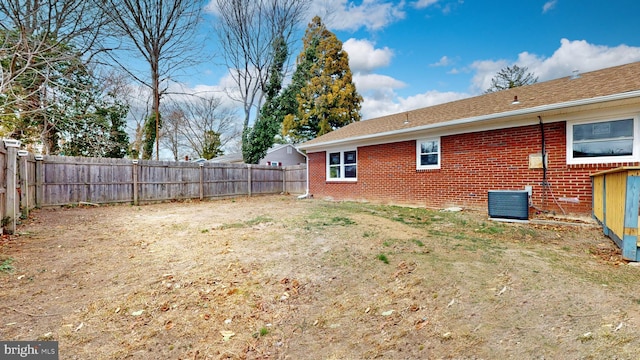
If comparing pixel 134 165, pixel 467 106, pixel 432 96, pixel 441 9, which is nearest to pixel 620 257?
pixel 467 106

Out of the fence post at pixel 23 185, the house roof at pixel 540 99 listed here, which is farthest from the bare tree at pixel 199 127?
the house roof at pixel 540 99

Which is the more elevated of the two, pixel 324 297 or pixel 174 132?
pixel 174 132

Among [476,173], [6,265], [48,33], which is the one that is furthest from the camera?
[476,173]

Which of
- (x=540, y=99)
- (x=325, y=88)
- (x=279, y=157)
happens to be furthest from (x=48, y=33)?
(x=325, y=88)

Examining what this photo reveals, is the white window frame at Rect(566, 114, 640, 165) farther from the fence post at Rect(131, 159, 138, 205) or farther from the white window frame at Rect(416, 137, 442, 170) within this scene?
the fence post at Rect(131, 159, 138, 205)

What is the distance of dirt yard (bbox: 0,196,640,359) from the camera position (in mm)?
2238

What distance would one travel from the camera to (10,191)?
18.6ft

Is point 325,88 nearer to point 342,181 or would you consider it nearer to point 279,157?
point 279,157

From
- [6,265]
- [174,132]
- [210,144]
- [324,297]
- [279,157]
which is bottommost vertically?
[324,297]

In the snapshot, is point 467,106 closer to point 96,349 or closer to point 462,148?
point 462,148

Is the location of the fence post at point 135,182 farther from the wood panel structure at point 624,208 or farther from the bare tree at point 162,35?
the wood panel structure at point 624,208

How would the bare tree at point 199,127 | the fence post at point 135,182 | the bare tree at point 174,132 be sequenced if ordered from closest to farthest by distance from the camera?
the fence post at point 135,182, the bare tree at point 174,132, the bare tree at point 199,127

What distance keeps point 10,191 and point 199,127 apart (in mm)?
26829

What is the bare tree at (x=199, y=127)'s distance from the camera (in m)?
29.5
